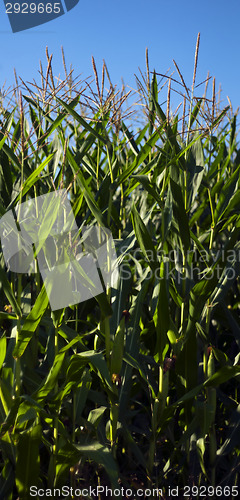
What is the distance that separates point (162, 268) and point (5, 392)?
486mm

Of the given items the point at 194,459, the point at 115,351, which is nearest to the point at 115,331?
the point at 115,351

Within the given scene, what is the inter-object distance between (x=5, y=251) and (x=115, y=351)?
1.38ft

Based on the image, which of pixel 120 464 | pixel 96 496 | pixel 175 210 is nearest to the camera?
pixel 175 210

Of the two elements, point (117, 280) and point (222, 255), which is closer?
point (117, 280)

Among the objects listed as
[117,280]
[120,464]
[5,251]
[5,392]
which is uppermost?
[5,251]

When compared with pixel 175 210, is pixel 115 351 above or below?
below

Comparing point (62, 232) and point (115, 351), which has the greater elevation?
point (62, 232)

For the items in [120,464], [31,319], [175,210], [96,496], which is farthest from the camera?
[120,464]

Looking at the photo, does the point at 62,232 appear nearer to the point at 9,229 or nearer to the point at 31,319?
the point at 9,229

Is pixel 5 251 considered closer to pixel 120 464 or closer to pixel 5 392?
pixel 5 392

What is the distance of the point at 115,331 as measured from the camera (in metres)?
1.35

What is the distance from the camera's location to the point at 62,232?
139 centimetres

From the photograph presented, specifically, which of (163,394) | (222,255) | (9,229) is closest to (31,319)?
(9,229)

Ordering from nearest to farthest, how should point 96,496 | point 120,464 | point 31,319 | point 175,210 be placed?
point 31,319
point 175,210
point 96,496
point 120,464
